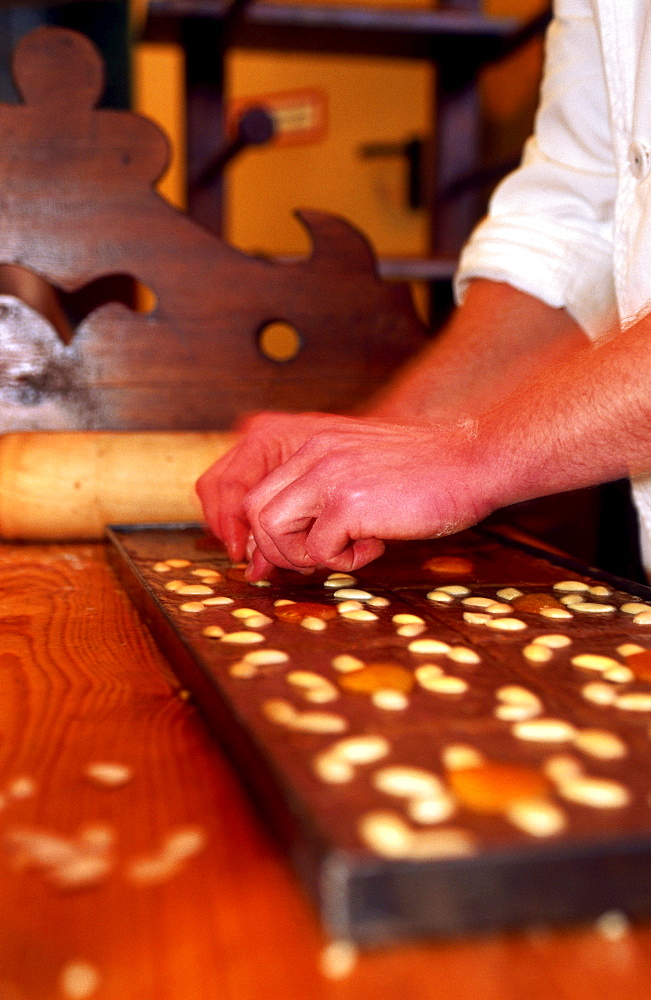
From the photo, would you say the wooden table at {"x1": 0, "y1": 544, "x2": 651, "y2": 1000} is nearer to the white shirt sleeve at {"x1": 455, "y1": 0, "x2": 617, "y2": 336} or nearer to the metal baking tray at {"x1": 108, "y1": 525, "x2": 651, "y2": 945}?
the metal baking tray at {"x1": 108, "y1": 525, "x2": 651, "y2": 945}

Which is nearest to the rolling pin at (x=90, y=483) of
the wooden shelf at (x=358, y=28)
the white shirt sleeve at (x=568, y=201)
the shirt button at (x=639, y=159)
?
the white shirt sleeve at (x=568, y=201)

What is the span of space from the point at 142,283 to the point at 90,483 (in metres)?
0.39

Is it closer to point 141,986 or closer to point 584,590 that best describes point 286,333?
point 584,590

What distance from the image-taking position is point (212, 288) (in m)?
1.62

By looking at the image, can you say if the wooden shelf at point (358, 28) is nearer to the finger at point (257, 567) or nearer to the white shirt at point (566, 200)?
the white shirt at point (566, 200)

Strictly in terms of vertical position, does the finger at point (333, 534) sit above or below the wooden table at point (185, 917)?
above

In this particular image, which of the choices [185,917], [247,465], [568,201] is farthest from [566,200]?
[185,917]

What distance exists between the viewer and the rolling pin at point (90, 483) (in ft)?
4.44

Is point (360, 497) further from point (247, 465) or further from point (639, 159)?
point (639, 159)

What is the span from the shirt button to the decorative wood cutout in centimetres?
56

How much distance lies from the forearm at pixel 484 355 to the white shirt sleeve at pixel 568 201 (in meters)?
0.02

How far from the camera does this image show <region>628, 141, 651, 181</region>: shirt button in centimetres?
116

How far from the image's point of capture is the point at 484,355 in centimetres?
137

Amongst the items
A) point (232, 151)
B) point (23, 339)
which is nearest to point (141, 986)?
point (23, 339)
